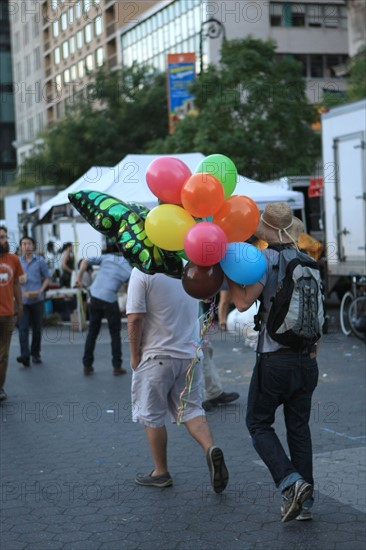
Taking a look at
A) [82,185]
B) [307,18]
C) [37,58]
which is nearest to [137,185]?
[82,185]

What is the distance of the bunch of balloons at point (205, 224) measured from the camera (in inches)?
193

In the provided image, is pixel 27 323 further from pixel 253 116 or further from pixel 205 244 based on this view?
pixel 253 116

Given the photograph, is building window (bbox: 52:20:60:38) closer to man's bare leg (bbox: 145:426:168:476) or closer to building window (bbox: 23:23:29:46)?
building window (bbox: 23:23:29:46)

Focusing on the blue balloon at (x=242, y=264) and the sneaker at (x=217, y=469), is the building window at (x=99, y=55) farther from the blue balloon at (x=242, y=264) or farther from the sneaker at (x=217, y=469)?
the blue balloon at (x=242, y=264)

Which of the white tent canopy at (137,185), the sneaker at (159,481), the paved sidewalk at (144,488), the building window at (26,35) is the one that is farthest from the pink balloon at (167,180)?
the building window at (26,35)

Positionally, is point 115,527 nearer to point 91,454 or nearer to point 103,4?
point 91,454

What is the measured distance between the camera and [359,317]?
14336mm

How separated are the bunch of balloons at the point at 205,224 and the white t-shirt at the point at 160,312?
3.31 ft

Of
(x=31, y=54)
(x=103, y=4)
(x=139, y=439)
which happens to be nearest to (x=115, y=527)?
(x=139, y=439)

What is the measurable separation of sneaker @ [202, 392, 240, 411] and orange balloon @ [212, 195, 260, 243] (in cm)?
428

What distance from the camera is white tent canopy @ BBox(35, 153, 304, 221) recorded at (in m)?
15.3

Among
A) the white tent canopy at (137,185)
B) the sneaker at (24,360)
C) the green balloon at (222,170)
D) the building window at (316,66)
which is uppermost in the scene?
the building window at (316,66)

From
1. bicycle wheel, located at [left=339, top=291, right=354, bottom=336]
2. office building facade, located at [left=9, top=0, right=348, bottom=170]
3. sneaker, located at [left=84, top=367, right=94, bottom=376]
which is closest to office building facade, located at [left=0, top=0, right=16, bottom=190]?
office building facade, located at [left=9, top=0, right=348, bottom=170]

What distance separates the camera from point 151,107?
1606 inches
